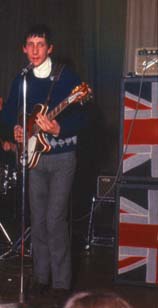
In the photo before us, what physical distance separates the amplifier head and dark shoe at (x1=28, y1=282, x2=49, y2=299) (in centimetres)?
158

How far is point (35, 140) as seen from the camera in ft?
10.5

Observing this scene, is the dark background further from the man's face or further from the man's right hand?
the man's face

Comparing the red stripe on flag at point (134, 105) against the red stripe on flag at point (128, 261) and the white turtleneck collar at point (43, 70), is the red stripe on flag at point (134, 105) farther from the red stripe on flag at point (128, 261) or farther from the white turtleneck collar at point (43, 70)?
the red stripe on flag at point (128, 261)

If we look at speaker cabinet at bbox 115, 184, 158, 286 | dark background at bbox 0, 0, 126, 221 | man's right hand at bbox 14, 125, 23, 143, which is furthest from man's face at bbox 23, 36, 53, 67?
dark background at bbox 0, 0, 126, 221

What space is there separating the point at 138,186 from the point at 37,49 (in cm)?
118

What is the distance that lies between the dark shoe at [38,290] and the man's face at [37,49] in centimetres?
141

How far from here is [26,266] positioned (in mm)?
4215

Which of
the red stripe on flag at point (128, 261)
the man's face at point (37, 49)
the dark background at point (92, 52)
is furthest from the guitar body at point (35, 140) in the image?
the dark background at point (92, 52)

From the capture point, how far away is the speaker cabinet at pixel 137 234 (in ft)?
11.8

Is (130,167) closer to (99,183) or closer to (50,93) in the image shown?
(50,93)

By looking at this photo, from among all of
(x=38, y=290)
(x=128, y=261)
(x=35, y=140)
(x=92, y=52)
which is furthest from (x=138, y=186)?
(x=92, y=52)

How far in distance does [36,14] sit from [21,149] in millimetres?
2582

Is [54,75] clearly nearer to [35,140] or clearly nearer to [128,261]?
[35,140]

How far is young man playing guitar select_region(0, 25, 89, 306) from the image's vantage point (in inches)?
124
